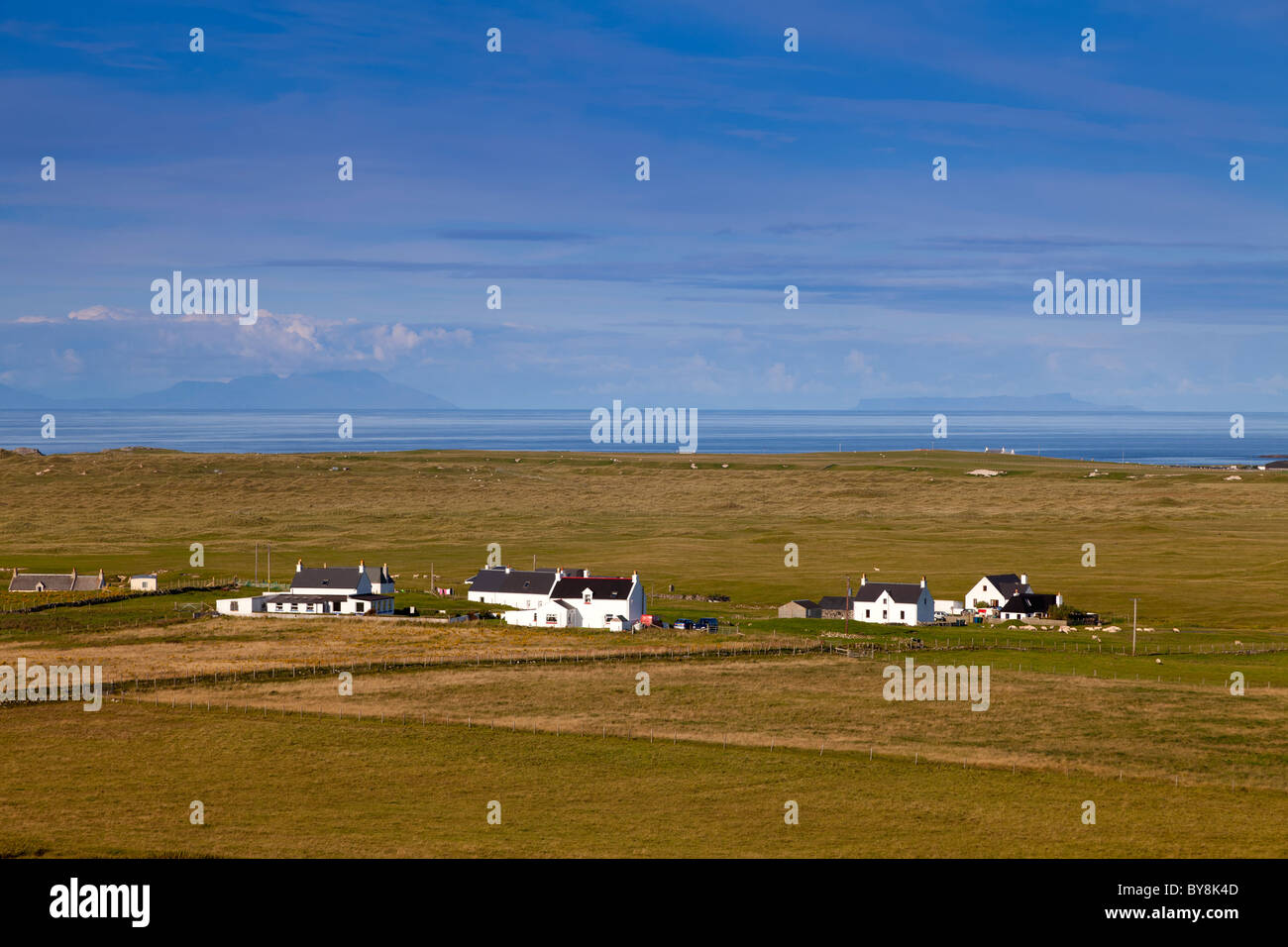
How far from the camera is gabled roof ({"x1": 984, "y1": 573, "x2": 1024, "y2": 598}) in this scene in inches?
3696

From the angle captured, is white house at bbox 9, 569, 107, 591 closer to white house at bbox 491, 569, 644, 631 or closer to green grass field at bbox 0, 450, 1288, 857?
green grass field at bbox 0, 450, 1288, 857

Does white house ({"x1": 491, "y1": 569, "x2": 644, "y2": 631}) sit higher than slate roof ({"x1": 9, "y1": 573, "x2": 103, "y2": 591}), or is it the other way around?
slate roof ({"x1": 9, "y1": 573, "x2": 103, "y2": 591})

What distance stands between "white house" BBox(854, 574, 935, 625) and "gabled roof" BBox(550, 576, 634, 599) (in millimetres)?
17556

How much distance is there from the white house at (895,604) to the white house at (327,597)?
34.4m

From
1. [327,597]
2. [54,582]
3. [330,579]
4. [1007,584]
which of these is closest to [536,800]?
[327,597]

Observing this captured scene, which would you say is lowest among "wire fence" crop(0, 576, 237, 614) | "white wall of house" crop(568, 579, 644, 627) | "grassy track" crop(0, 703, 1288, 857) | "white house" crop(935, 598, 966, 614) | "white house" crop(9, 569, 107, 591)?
"grassy track" crop(0, 703, 1288, 857)

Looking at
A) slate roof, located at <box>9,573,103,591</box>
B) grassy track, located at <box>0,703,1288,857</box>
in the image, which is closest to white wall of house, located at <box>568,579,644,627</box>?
grassy track, located at <box>0,703,1288,857</box>

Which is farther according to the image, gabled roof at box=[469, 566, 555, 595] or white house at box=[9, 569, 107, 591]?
white house at box=[9, 569, 107, 591]

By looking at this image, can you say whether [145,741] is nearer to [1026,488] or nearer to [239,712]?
[239,712]

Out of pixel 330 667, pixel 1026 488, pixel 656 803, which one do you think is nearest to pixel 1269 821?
pixel 656 803

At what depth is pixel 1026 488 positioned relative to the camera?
199 metres

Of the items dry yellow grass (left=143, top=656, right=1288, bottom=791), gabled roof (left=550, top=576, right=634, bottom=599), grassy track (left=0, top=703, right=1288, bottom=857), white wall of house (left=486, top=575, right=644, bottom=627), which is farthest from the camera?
gabled roof (left=550, top=576, right=634, bottom=599)

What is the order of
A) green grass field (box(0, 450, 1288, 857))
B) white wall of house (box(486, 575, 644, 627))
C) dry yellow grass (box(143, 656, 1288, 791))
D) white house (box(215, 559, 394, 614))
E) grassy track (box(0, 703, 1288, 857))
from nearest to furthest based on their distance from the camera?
grassy track (box(0, 703, 1288, 857))
green grass field (box(0, 450, 1288, 857))
dry yellow grass (box(143, 656, 1288, 791))
white wall of house (box(486, 575, 644, 627))
white house (box(215, 559, 394, 614))

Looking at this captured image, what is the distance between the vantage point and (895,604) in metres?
89.1
